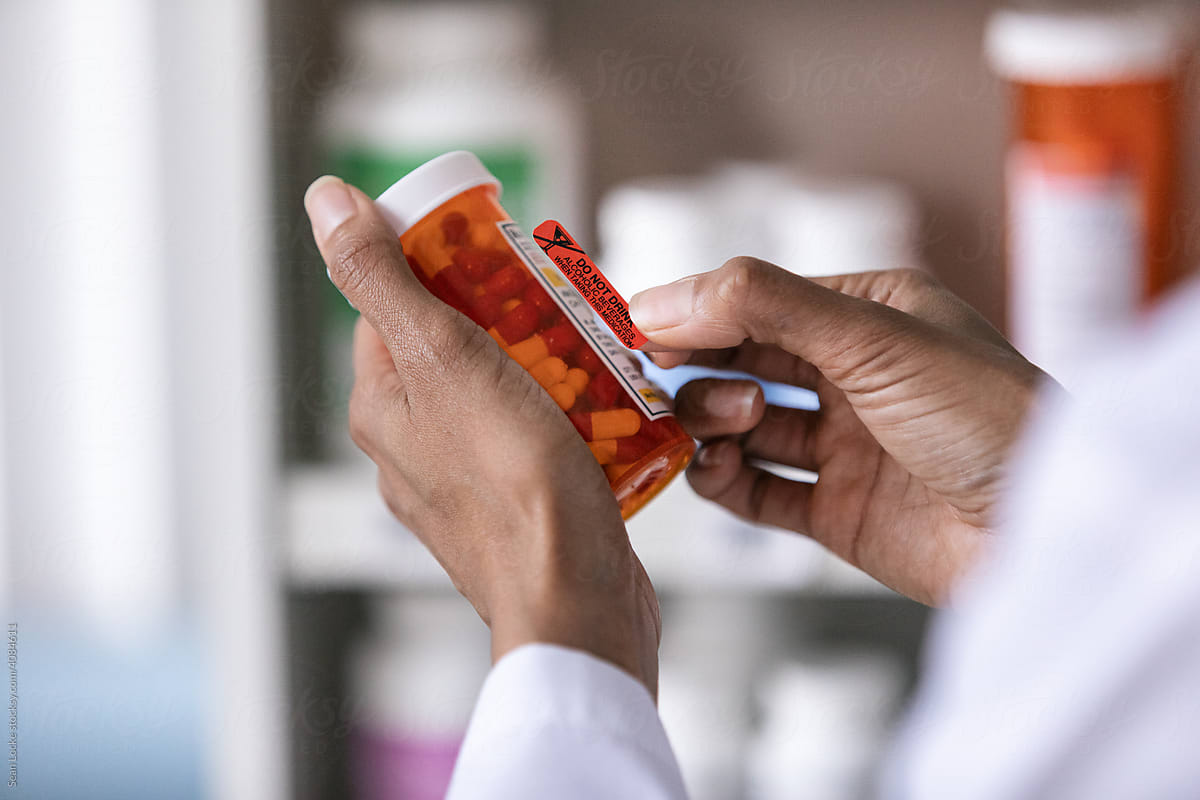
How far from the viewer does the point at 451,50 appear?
55cm

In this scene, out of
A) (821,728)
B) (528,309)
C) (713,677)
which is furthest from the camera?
(713,677)

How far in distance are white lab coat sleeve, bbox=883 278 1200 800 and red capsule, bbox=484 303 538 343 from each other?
7.4 inches

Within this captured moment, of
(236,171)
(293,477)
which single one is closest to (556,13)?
(236,171)

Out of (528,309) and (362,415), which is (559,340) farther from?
(362,415)

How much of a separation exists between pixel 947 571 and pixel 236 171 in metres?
0.46

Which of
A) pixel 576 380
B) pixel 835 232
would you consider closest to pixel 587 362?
pixel 576 380

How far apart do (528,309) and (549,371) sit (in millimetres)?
25

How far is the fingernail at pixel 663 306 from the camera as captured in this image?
382 mm

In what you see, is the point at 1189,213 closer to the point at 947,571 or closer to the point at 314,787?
the point at 947,571

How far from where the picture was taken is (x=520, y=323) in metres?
0.35

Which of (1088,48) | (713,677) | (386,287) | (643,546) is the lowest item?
(713,677)

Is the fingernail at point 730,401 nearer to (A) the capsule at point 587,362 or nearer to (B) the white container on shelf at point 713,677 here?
(A) the capsule at point 587,362

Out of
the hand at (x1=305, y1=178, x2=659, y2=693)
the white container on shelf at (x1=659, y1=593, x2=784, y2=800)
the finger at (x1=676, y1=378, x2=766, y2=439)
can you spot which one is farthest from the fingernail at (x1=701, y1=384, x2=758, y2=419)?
the white container on shelf at (x1=659, y1=593, x2=784, y2=800)

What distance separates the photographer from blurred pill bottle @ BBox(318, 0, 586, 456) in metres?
0.52
